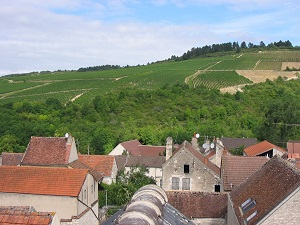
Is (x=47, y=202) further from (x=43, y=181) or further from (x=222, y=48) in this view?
(x=222, y=48)

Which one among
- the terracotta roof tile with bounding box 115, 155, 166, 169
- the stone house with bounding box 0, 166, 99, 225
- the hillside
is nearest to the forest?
the terracotta roof tile with bounding box 115, 155, 166, 169

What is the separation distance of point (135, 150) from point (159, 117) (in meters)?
21.1

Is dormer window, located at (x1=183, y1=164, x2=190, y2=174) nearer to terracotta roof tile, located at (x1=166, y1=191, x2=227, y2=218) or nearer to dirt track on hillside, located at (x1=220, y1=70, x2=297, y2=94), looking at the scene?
terracotta roof tile, located at (x1=166, y1=191, x2=227, y2=218)

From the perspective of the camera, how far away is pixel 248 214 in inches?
631

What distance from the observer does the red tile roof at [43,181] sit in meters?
22.9

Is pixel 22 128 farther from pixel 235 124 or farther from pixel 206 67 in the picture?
pixel 206 67

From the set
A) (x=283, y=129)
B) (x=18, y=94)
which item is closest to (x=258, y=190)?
(x=283, y=129)

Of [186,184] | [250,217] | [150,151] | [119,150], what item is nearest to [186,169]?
[186,184]

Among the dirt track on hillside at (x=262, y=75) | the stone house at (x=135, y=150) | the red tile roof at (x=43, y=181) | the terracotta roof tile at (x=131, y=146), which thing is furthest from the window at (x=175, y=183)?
the dirt track on hillside at (x=262, y=75)

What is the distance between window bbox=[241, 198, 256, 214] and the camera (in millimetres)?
16723

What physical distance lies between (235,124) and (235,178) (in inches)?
1996

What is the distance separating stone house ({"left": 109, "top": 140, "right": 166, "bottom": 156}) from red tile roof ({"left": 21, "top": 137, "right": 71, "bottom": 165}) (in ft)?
90.8

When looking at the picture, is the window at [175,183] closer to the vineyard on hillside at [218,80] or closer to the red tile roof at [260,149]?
the red tile roof at [260,149]

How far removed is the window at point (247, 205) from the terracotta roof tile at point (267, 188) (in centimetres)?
17
